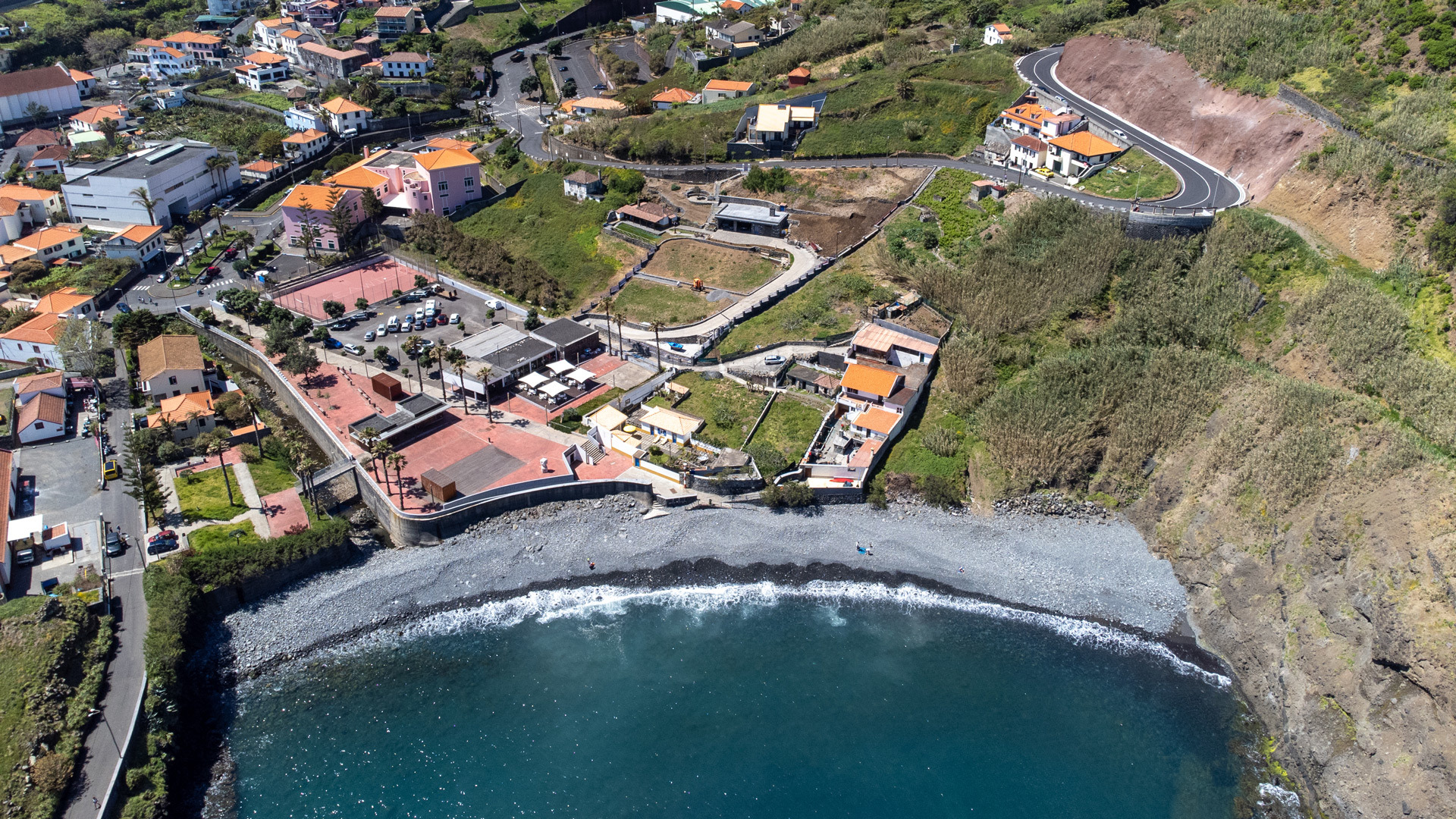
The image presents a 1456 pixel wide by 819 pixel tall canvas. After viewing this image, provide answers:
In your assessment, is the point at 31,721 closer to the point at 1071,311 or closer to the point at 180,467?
the point at 180,467

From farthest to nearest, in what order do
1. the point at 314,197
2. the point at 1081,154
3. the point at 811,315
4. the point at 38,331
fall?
the point at 314,197, the point at 1081,154, the point at 811,315, the point at 38,331

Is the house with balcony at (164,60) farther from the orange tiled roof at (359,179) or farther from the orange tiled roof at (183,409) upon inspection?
the orange tiled roof at (183,409)

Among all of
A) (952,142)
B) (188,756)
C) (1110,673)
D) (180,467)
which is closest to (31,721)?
(188,756)

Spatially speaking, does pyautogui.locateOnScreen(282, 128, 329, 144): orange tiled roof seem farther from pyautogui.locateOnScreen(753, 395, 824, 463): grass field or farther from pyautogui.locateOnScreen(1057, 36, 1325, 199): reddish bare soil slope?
pyautogui.locateOnScreen(1057, 36, 1325, 199): reddish bare soil slope

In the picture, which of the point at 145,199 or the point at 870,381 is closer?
the point at 870,381

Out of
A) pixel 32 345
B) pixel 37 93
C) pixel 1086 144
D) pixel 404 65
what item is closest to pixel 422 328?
pixel 32 345

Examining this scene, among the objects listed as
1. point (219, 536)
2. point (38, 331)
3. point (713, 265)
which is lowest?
point (219, 536)

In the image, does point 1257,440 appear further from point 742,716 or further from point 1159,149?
point 1159,149

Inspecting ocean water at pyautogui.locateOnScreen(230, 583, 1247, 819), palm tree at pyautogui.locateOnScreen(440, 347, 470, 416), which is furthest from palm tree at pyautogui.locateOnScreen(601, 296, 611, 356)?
ocean water at pyautogui.locateOnScreen(230, 583, 1247, 819)
